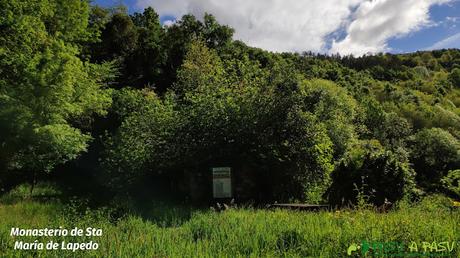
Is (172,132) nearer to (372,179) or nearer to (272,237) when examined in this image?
(372,179)

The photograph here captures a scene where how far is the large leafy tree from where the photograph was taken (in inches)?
474

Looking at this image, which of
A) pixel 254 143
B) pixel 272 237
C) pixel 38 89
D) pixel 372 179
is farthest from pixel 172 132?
pixel 272 237

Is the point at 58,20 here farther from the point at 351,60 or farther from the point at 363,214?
the point at 351,60

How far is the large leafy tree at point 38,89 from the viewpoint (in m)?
12.0

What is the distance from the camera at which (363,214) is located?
5.65 metres

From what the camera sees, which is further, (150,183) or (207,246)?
(150,183)

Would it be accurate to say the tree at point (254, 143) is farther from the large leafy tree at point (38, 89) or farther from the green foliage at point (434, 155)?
the green foliage at point (434, 155)

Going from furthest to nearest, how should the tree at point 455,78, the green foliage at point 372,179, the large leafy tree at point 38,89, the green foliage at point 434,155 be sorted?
the tree at point 455,78 < the green foliage at point 434,155 < the large leafy tree at point 38,89 < the green foliage at point 372,179

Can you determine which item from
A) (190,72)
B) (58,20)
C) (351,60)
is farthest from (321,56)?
(58,20)

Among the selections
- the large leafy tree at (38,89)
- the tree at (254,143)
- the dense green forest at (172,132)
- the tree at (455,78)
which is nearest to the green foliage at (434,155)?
the dense green forest at (172,132)

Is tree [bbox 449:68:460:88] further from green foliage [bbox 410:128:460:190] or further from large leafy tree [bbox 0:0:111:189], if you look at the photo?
large leafy tree [bbox 0:0:111:189]

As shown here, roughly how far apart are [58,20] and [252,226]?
14.9 meters

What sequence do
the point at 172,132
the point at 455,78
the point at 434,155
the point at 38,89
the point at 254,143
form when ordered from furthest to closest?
the point at 455,78
the point at 434,155
the point at 38,89
the point at 172,132
the point at 254,143

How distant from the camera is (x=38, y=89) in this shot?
12.0 meters
